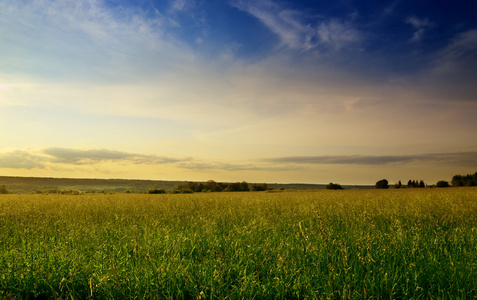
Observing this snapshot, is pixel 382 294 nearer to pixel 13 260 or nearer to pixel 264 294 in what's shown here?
pixel 264 294

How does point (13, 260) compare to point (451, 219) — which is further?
point (451, 219)

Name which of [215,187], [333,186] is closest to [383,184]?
[333,186]

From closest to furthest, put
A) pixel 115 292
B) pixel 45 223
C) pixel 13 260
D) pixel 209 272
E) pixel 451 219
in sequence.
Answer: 1. pixel 115 292
2. pixel 209 272
3. pixel 13 260
4. pixel 45 223
5. pixel 451 219

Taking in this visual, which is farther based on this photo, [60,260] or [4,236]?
[4,236]

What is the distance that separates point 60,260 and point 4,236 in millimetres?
3761

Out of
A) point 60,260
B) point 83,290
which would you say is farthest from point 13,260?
point 83,290

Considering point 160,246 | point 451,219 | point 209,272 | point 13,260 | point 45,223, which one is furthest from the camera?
point 451,219

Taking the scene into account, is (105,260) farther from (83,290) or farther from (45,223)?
(45,223)

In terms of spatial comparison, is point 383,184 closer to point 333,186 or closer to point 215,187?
point 333,186

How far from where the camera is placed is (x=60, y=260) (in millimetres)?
3990

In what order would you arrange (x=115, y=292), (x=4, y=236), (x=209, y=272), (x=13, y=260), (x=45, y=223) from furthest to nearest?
1. (x=45, y=223)
2. (x=4, y=236)
3. (x=13, y=260)
4. (x=209, y=272)
5. (x=115, y=292)

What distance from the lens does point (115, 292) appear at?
123 inches

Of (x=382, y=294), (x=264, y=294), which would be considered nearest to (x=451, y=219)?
(x=382, y=294)

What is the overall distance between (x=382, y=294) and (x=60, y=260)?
396cm
